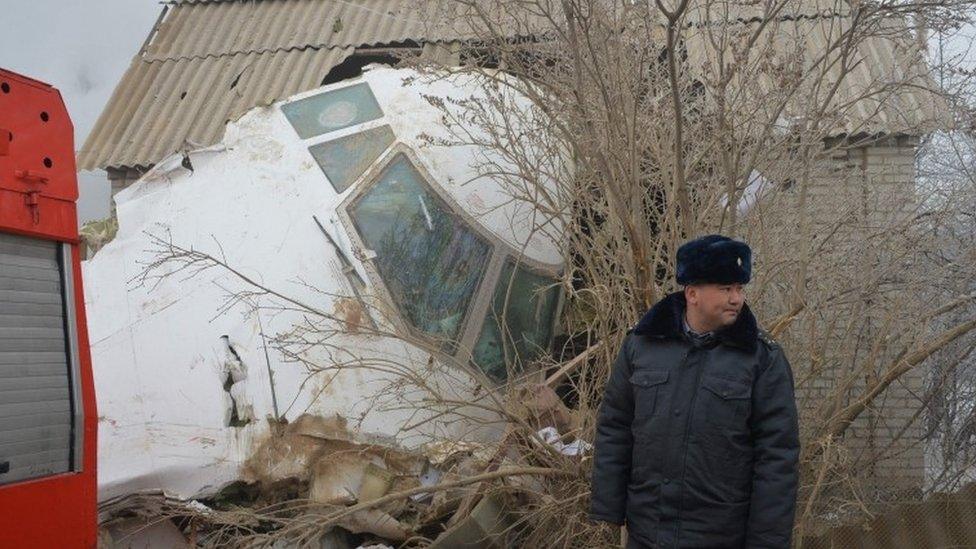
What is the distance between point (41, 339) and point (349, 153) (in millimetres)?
2643

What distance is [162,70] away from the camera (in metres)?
10.4

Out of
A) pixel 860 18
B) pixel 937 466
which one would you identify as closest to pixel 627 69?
pixel 860 18

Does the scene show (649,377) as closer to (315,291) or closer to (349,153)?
(315,291)

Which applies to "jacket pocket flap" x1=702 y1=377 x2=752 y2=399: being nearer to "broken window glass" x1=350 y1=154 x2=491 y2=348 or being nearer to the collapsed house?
the collapsed house

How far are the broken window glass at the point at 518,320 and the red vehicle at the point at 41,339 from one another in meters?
2.30

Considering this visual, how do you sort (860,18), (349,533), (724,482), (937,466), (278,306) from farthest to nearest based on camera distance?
1. (937,466)
2. (278,306)
3. (349,533)
4. (860,18)
5. (724,482)

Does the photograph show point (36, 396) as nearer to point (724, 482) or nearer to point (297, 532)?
point (297, 532)

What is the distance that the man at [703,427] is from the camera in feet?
10.2

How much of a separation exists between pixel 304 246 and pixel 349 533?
1531 mm

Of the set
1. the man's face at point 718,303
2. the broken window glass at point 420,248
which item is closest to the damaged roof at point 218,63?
the broken window glass at point 420,248

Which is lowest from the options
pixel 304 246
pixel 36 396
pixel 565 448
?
pixel 565 448

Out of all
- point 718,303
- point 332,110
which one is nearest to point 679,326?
point 718,303

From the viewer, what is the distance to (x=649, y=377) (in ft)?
10.8

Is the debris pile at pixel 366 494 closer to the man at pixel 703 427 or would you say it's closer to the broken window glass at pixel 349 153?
the man at pixel 703 427
